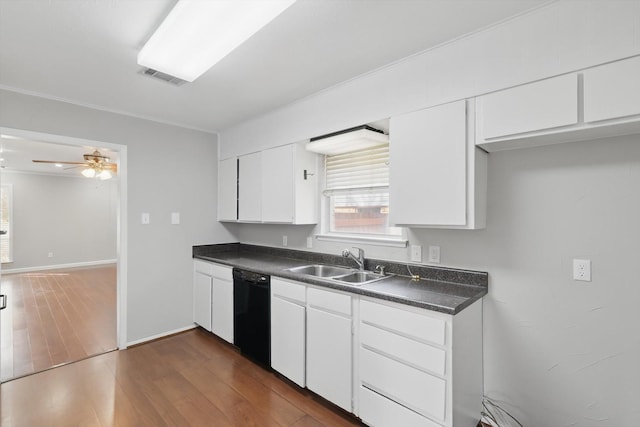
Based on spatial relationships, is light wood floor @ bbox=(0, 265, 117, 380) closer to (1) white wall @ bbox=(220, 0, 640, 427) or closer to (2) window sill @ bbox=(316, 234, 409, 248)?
(2) window sill @ bbox=(316, 234, 409, 248)

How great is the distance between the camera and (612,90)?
4.50ft

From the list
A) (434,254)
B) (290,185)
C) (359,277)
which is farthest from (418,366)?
(290,185)

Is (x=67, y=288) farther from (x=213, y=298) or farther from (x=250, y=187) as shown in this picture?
(x=250, y=187)

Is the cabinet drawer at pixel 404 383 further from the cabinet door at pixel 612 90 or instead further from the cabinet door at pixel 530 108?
the cabinet door at pixel 612 90

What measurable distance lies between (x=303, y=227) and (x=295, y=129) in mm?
1006

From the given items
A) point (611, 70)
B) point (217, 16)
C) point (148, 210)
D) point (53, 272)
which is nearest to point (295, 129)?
point (217, 16)

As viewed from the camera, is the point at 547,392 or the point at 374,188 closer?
the point at 547,392

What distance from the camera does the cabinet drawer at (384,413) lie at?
168 cm

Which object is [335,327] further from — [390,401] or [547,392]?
[547,392]

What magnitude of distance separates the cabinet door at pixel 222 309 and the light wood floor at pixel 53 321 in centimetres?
107

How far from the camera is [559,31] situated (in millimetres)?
1523

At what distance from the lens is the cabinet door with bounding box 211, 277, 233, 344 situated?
10.1ft

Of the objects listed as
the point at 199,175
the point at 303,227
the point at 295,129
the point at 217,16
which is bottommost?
the point at 303,227

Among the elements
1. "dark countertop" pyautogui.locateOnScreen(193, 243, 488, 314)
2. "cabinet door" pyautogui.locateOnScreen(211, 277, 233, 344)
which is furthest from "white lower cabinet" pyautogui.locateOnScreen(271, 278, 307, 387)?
"cabinet door" pyautogui.locateOnScreen(211, 277, 233, 344)
